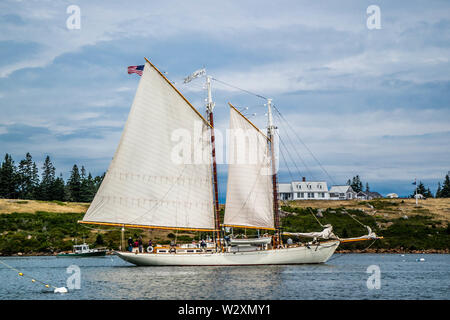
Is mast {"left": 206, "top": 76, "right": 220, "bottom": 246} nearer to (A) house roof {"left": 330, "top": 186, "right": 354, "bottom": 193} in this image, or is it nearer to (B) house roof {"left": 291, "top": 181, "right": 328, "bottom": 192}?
(B) house roof {"left": 291, "top": 181, "right": 328, "bottom": 192}

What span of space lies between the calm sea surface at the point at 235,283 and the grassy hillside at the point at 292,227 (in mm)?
24594

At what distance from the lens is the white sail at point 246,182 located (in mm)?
65812

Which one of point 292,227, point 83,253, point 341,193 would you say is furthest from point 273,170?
point 341,193

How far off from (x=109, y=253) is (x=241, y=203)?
1550 inches

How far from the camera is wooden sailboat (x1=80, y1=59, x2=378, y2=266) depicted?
60969 millimetres

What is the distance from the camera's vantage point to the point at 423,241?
327 feet

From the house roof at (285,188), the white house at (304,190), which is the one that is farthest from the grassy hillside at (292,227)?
the house roof at (285,188)

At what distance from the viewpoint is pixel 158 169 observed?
2458 inches

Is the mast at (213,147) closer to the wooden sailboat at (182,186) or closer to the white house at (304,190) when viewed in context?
the wooden sailboat at (182,186)

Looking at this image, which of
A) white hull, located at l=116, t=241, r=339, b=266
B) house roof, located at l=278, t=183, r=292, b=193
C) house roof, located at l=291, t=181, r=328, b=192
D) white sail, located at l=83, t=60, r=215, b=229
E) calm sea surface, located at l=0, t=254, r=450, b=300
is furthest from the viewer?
house roof, located at l=278, t=183, r=292, b=193

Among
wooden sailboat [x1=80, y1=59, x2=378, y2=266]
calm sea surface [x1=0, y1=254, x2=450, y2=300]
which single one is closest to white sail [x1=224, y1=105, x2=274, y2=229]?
wooden sailboat [x1=80, y1=59, x2=378, y2=266]

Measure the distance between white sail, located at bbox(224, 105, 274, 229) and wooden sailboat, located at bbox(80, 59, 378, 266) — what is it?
0.13 m
